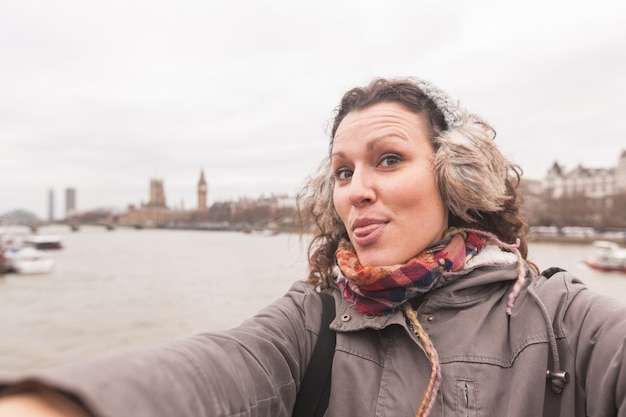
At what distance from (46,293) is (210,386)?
678 inches

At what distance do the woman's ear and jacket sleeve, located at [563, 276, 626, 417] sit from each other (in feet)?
1.25

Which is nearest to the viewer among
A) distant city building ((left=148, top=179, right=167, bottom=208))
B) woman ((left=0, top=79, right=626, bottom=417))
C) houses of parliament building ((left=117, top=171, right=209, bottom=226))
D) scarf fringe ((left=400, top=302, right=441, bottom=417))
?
woman ((left=0, top=79, right=626, bottom=417))

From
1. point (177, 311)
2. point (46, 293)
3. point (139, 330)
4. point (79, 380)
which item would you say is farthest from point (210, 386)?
point (46, 293)

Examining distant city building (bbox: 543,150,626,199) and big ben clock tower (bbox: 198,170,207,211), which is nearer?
distant city building (bbox: 543,150,626,199)

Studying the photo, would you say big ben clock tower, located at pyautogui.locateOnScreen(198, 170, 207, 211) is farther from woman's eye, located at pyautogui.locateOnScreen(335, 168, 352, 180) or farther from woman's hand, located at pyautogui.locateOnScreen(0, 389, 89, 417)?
woman's hand, located at pyautogui.locateOnScreen(0, 389, 89, 417)

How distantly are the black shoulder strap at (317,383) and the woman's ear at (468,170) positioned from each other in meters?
0.55

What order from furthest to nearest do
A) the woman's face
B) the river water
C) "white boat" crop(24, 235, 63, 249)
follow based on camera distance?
"white boat" crop(24, 235, 63, 249) → the river water → the woman's face

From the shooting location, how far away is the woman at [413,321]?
2.42ft


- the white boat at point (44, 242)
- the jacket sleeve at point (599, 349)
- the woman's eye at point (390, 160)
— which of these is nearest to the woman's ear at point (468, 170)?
the woman's eye at point (390, 160)

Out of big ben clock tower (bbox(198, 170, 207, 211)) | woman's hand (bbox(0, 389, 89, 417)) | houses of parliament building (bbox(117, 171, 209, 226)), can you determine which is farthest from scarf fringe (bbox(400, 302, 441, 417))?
big ben clock tower (bbox(198, 170, 207, 211))

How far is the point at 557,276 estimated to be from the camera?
1.06 m

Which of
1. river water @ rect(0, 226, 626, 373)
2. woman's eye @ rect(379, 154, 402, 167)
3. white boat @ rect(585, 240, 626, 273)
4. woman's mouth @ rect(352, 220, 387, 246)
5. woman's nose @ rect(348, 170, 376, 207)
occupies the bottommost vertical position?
river water @ rect(0, 226, 626, 373)

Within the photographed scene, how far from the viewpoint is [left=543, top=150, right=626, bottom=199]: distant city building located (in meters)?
54.8

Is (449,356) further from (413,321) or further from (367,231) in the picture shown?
(367,231)
